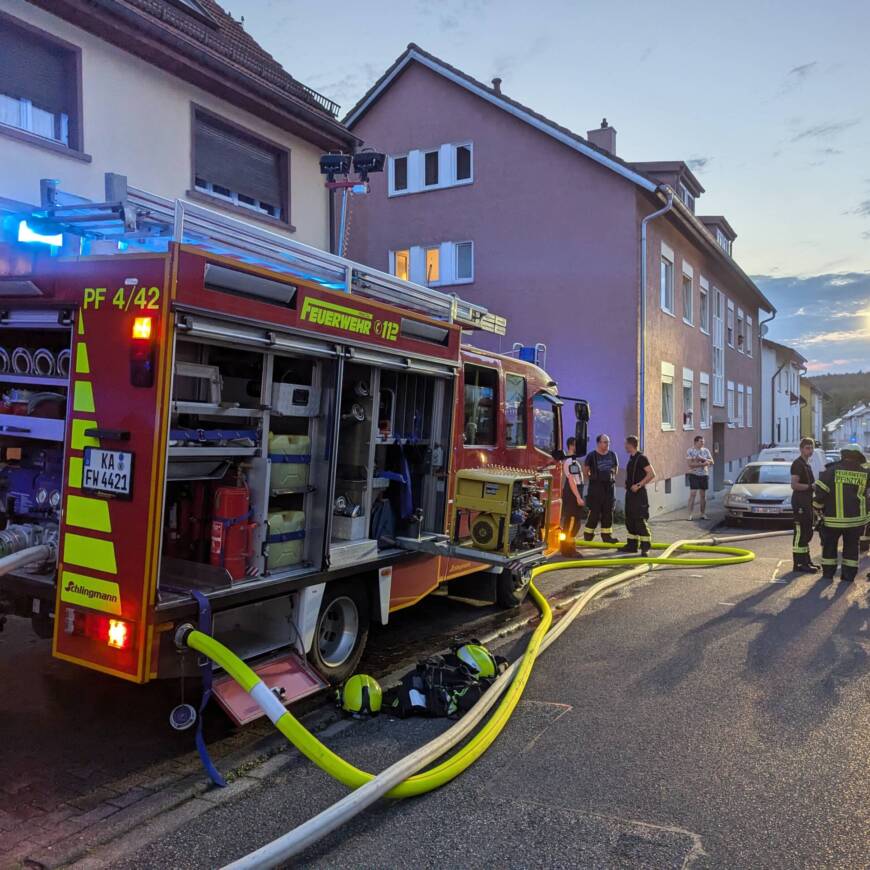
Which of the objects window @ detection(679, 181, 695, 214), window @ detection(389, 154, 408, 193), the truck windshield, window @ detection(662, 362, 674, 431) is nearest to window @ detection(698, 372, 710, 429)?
window @ detection(662, 362, 674, 431)

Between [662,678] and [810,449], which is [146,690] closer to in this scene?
[662,678]

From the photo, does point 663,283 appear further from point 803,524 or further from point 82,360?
point 82,360

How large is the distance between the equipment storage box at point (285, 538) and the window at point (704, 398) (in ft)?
63.3

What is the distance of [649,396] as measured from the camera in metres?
16.7

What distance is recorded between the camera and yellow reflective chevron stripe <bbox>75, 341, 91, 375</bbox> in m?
3.90

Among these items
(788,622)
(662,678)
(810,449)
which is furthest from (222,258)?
(810,449)

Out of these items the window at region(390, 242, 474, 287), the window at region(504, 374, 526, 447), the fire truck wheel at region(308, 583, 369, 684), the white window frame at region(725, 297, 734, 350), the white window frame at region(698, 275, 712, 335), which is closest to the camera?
the fire truck wheel at region(308, 583, 369, 684)

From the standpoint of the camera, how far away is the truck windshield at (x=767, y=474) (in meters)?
15.4

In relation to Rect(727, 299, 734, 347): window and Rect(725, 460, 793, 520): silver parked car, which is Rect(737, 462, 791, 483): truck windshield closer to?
Rect(725, 460, 793, 520): silver parked car

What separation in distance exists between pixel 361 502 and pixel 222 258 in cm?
205

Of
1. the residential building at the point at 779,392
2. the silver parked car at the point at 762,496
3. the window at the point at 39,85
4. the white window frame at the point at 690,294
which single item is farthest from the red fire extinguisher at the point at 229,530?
the residential building at the point at 779,392

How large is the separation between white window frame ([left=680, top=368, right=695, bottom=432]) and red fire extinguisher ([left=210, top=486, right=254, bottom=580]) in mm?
17307

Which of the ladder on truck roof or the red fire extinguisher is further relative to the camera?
the red fire extinguisher

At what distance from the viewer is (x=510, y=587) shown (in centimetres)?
748
